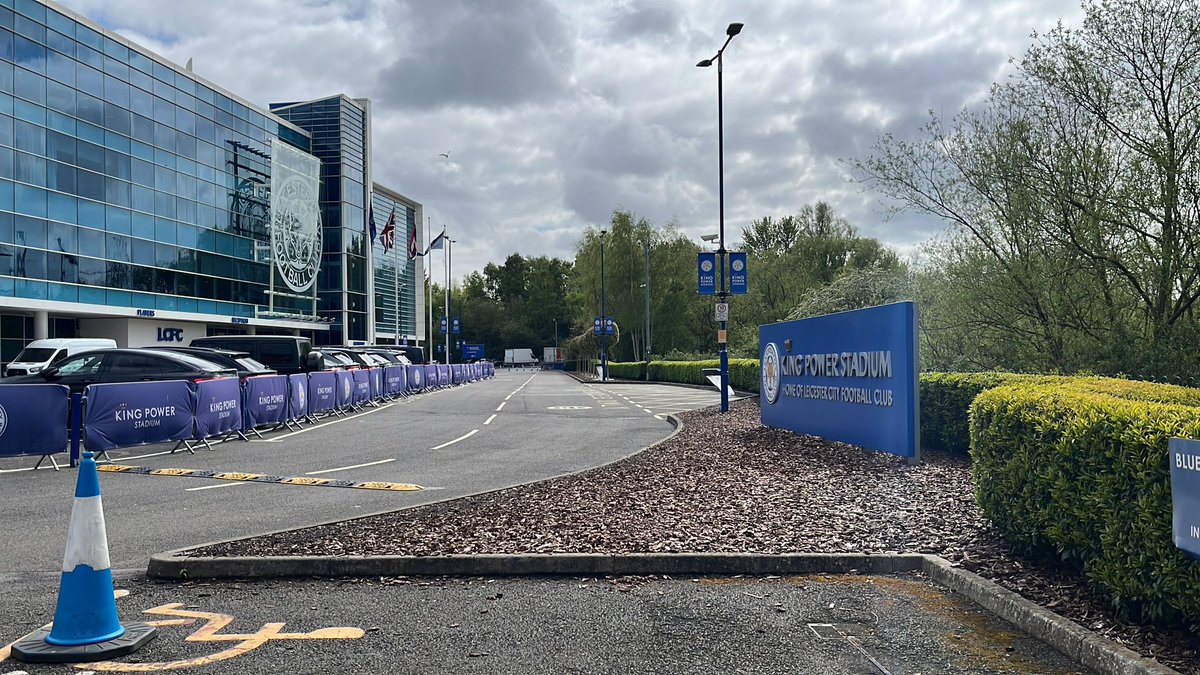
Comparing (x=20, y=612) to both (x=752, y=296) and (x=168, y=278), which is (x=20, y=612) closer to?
(x=168, y=278)

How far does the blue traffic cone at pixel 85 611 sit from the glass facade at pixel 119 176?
40175mm

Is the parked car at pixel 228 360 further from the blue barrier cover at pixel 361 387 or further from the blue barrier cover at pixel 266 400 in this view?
the blue barrier cover at pixel 361 387

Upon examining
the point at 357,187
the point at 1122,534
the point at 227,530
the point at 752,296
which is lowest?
the point at 227,530

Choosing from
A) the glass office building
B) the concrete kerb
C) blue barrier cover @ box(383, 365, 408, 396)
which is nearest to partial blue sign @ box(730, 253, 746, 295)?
blue barrier cover @ box(383, 365, 408, 396)

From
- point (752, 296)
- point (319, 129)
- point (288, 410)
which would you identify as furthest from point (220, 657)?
point (319, 129)

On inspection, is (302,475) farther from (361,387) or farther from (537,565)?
(361,387)

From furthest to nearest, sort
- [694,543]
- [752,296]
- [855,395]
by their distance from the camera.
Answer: [752,296], [855,395], [694,543]

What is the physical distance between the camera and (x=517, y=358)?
132000 millimetres

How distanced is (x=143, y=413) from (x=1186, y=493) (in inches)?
550

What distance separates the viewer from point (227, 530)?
25.7ft

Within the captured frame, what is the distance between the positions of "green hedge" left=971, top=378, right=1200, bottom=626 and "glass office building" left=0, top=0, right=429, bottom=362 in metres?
42.6

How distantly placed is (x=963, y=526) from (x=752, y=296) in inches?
2304

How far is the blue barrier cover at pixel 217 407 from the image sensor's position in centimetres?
1489

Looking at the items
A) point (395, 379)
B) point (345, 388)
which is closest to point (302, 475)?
point (345, 388)
